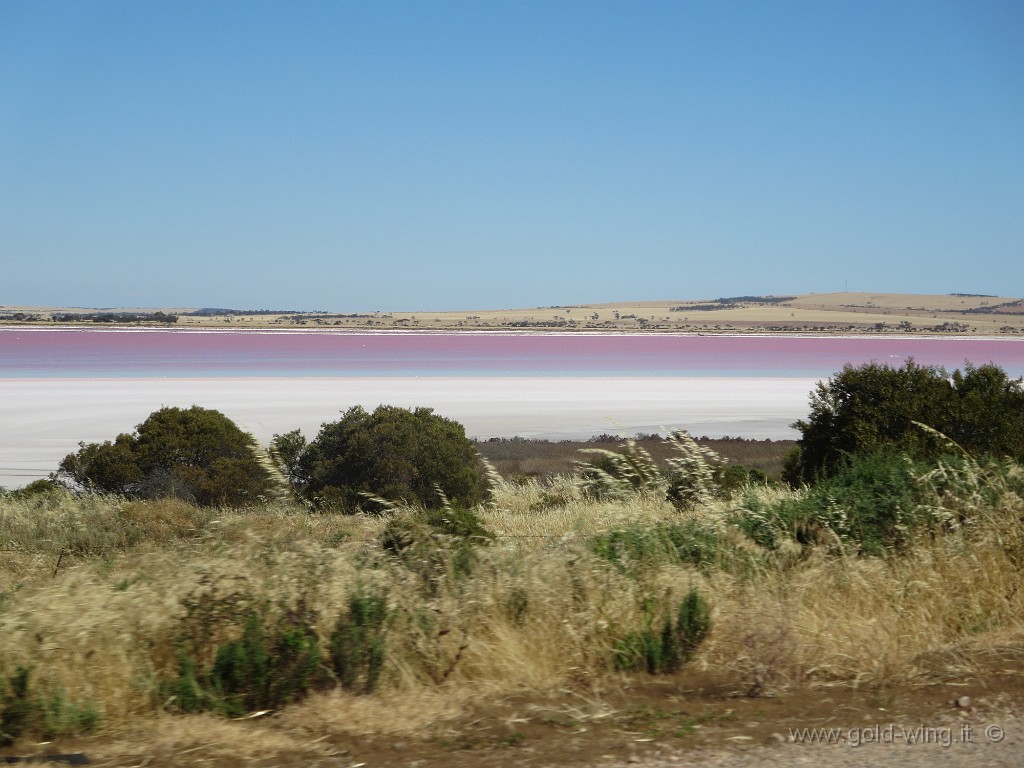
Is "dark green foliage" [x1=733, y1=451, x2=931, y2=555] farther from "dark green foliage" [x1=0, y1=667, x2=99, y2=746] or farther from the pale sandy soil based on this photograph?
the pale sandy soil

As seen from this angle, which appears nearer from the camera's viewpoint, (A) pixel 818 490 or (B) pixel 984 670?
(B) pixel 984 670

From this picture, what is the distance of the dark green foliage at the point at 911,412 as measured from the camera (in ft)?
35.6

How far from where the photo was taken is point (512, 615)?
16.4 feet

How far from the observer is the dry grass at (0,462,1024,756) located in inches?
167

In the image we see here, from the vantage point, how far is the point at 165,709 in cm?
418

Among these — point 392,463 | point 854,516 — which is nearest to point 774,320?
point 392,463

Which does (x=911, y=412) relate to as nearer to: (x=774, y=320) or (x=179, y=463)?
(x=179, y=463)

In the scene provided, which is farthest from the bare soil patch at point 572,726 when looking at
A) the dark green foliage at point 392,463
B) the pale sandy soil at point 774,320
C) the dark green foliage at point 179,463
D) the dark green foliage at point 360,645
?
the pale sandy soil at point 774,320

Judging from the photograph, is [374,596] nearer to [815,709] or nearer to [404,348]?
[815,709]

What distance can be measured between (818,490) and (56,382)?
135 ft

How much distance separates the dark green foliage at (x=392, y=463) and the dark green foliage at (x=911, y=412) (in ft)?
21.6

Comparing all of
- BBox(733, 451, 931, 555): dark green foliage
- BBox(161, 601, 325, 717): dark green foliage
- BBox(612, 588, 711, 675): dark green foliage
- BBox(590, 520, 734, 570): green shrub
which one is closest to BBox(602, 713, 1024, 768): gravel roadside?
BBox(612, 588, 711, 675): dark green foliage

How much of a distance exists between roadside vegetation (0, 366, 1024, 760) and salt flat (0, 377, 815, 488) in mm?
17839

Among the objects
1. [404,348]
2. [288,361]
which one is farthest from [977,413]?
[404,348]
